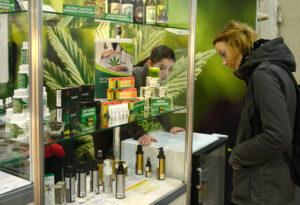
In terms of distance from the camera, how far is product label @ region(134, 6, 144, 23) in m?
2.14

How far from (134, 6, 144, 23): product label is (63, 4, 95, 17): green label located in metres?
0.41

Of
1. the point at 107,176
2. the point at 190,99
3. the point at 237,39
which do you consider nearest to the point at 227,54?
the point at 237,39

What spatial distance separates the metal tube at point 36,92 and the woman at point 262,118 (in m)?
1.28

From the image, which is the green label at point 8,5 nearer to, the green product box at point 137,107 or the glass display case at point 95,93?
the glass display case at point 95,93

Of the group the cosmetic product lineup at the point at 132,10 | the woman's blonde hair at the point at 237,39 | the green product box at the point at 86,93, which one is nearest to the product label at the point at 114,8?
the cosmetic product lineup at the point at 132,10

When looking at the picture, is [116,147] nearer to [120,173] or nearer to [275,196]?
[120,173]

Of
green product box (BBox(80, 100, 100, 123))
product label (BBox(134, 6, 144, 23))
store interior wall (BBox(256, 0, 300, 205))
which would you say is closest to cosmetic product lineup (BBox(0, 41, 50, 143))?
green product box (BBox(80, 100, 100, 123))

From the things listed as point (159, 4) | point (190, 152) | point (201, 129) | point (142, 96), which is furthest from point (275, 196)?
point (201, 129)

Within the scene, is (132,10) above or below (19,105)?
above

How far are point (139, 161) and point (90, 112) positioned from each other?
0.81m

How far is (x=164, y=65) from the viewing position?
8.59 ft

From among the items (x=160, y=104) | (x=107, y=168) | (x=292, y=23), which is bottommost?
(x=107, y=168)

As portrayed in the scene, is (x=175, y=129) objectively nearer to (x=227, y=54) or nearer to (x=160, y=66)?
(x=160, y=66)

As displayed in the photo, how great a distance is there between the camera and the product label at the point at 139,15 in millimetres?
2145
